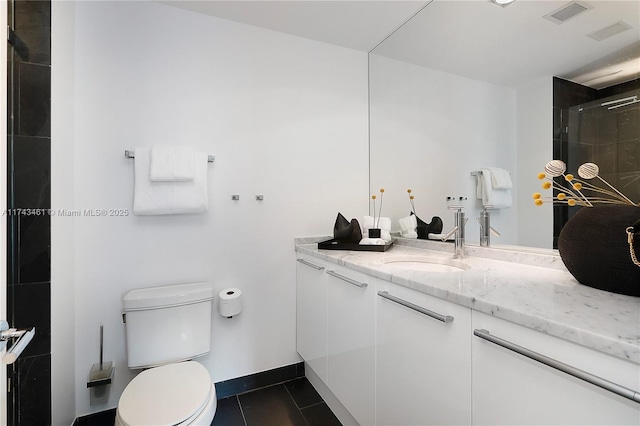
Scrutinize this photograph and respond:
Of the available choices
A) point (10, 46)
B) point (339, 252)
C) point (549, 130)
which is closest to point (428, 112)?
point (549, 130)

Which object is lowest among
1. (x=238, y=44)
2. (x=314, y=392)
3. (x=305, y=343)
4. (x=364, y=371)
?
(x=314, y=392)

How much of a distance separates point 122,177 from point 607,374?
195 cm

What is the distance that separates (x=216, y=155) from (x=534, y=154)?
1656 mm

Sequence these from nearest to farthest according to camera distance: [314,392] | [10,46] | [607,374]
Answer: [607,374] < [10,46] < [314,392]

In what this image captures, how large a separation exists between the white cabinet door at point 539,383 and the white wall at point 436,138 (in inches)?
33.0

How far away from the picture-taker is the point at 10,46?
102 cm

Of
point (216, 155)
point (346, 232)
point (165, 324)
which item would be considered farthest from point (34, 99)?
point (346, 232)

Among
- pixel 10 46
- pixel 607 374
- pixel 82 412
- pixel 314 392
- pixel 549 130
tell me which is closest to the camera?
pixel 607 374

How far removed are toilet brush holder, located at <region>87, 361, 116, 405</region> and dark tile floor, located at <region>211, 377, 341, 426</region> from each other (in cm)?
59

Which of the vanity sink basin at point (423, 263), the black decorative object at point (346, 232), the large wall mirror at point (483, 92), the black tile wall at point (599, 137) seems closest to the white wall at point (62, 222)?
the black decorative object at point (346, 232)

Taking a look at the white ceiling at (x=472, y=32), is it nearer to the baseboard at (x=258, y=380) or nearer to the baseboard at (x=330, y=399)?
the baseboard at (x=330, y=399)

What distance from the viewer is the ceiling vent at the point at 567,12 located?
1130 millimetres

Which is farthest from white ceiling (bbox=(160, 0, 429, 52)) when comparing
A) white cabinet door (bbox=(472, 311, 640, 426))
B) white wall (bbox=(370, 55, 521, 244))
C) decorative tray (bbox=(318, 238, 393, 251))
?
white cabinet door (bbox=(472, 311, 640, 426))

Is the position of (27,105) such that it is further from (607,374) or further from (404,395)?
(607,374)
